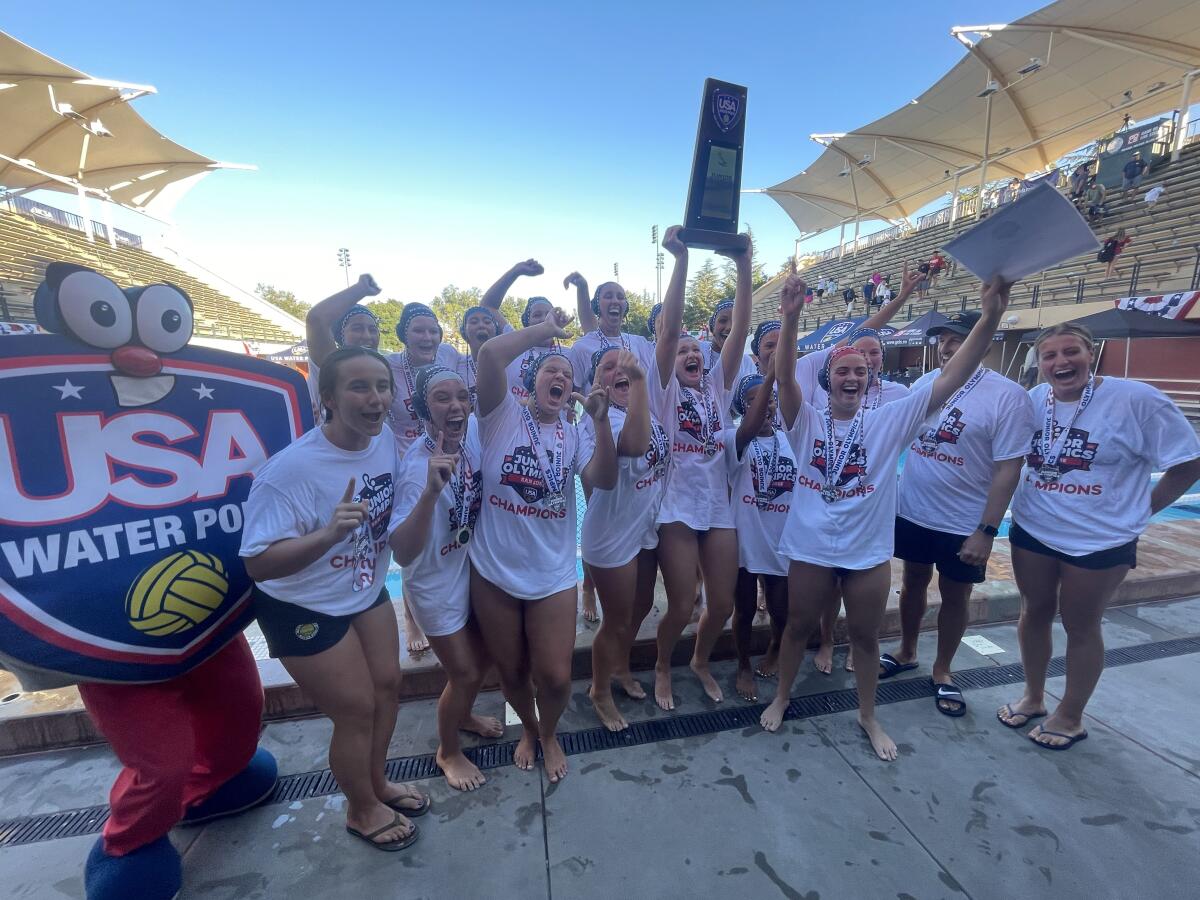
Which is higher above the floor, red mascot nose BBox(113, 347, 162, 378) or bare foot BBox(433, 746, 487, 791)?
red mascot nose BBox(113, 347, 162, 378)

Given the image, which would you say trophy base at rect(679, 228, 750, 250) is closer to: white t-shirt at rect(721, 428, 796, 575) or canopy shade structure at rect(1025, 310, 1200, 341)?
white t-shirt at rect(721, 428, 796, 575)

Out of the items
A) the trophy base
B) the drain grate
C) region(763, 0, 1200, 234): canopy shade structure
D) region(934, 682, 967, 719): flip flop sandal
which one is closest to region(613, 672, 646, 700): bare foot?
the drain grate

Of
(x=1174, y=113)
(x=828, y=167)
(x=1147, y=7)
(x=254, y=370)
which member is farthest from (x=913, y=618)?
(x=828, y=167)

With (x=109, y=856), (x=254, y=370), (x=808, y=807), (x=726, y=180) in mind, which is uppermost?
(x=726, y=180)

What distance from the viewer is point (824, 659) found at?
11.1ft

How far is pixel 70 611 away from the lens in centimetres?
171

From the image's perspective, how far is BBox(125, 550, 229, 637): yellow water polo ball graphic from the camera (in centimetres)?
183

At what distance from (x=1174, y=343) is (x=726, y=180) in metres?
18.2

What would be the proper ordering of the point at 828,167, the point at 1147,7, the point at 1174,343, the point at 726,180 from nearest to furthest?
1. the point at 726,180
2. the point at 1174,343
3. the point at 1147,7
4. the point at 828,167

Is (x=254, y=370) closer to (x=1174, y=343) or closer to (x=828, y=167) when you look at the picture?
(x=1174, y=343)

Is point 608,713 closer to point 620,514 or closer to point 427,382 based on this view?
point 620,514

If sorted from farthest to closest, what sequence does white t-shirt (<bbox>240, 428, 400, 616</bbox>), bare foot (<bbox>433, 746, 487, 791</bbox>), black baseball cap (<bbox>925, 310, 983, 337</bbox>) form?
black baseball cap (<bbox>925, 310, 983, 337</bbox>), bare foot (<bbox>433, 746, 487, 791</bbox>), white t-shirt (<bbox>240, 428, 400, 616</bbox>)

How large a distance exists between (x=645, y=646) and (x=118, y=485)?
111 inches

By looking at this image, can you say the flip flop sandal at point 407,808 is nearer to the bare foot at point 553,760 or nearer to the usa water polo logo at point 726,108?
the bare foot at point 553,760
